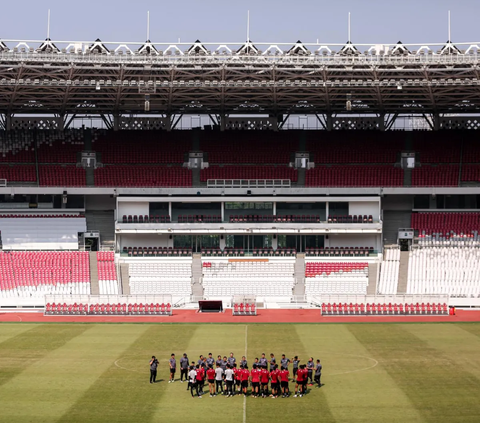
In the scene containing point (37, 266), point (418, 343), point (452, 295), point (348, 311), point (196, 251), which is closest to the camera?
point (418, 343)

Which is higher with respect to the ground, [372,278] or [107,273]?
[107,273]

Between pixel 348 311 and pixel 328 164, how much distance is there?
69.3 feet

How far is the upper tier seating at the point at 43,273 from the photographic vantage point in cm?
5694

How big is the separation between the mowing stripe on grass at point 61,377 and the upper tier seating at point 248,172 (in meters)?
27.3

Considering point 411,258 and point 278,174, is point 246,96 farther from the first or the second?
point 411,258

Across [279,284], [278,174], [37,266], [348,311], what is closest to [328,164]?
[278,174]

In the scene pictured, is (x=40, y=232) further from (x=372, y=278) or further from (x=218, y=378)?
(x=218, y=378)

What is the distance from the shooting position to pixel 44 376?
30438 mm

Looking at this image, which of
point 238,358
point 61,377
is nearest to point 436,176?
point 238,358

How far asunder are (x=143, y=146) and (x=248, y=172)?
32.6 ft

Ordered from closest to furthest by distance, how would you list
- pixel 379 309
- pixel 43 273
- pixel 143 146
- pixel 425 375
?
pixel 425 375 → pixel 379 309 → pixel 43 273 → pixel 143 146

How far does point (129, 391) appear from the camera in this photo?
27.7 meters

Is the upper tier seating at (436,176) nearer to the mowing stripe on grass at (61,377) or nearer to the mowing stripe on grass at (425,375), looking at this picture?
the mowing stripe on grass at (425,375)

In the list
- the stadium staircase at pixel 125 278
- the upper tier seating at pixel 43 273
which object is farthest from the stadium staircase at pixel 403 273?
the upper tier seating at pixel 43 273
